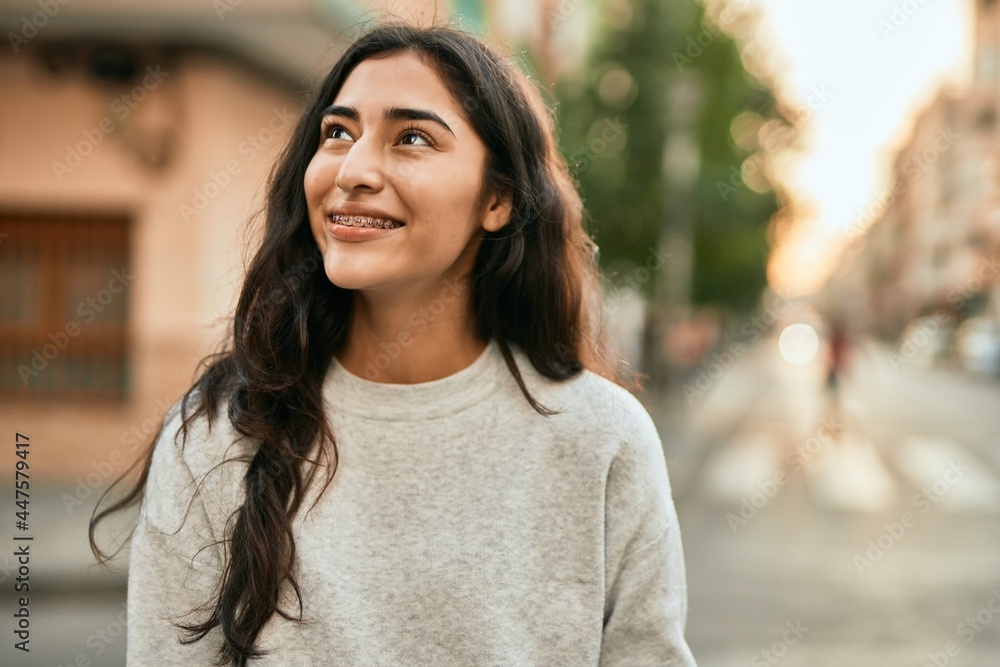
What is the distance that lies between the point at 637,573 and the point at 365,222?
0.77 meters

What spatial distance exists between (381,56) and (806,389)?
2746 centimetres

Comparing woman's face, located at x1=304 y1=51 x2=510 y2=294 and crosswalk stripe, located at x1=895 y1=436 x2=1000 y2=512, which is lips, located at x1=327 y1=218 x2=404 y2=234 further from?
crosswalk stripe, located at x1=895 y1=436 x2=1000 y2=512

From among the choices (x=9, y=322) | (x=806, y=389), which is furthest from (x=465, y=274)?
(x=806, y=389)

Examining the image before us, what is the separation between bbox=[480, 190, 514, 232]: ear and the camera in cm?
177

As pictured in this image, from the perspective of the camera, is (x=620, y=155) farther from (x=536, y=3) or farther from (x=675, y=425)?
(x=536, y=3)

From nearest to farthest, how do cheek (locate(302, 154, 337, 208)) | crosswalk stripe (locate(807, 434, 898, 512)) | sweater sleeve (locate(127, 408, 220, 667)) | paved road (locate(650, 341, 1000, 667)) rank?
sweater sleeve (locate(127, 408, 220, 667)), cheek (locate(302, 154, 337, 208)), paved road (locate(650, 341, 1000, 667)), crosswalk stripe (locate(807, 434, 898, 512))

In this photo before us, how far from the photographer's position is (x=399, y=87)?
1640 mm

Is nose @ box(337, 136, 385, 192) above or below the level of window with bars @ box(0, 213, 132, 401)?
above

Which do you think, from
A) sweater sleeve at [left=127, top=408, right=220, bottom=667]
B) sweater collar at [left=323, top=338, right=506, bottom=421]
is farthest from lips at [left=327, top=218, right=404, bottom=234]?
sweater sleeve at [left=127, top=408, right=220, bottom=667]

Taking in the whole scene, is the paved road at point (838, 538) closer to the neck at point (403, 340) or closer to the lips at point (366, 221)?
the neck at point (403, 340)

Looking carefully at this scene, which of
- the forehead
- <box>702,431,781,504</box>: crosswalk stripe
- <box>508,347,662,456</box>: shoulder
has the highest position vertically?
the forehead

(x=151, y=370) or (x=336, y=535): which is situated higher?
(x=336, y=535)

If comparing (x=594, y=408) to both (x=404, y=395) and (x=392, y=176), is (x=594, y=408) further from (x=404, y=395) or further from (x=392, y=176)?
(x=392, y=176)

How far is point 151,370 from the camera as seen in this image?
9258mm
